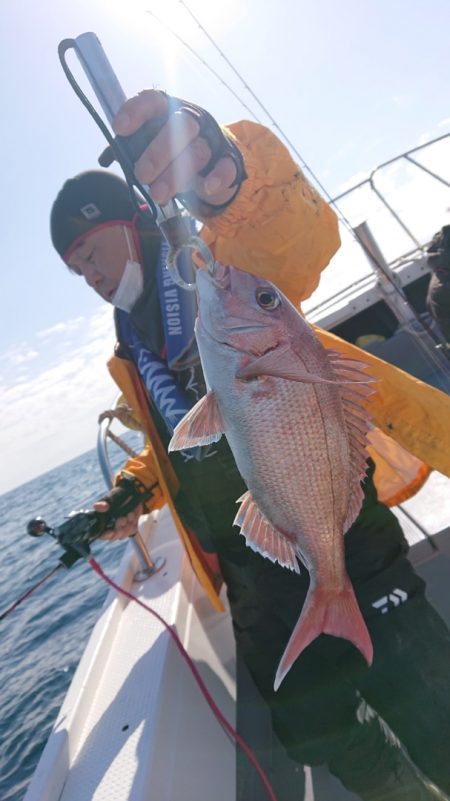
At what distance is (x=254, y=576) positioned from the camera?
6.65ft

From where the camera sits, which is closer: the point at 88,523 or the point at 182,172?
the point at 182,172

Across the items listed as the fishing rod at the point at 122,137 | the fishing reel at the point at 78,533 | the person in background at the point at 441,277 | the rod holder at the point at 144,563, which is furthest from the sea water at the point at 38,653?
the person in background at the point at 441,277

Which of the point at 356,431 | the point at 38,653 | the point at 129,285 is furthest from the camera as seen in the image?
the point at 38,653

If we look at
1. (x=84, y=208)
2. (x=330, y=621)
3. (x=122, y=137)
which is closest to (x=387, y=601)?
(x=330, y=621)

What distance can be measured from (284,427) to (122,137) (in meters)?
0.98

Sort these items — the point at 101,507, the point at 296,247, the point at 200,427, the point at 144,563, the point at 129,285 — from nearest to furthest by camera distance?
the point at 200,427, the point at 296,247, the point at 129,285, the point at 101,507, the point at 144,563

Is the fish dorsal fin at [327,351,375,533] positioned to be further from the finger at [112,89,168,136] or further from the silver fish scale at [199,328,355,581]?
the finger at [112,89,168,136]

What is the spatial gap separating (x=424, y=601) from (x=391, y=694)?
0.37m

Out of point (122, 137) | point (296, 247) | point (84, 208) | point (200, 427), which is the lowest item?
point (200, 427)

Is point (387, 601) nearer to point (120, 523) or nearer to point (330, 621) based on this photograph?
point (330, 621)

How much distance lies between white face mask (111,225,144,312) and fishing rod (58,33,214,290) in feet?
2.64

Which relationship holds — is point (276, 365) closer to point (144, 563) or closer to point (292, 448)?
point (292, 448)

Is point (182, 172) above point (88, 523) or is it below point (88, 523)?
above

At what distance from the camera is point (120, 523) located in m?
2.62
